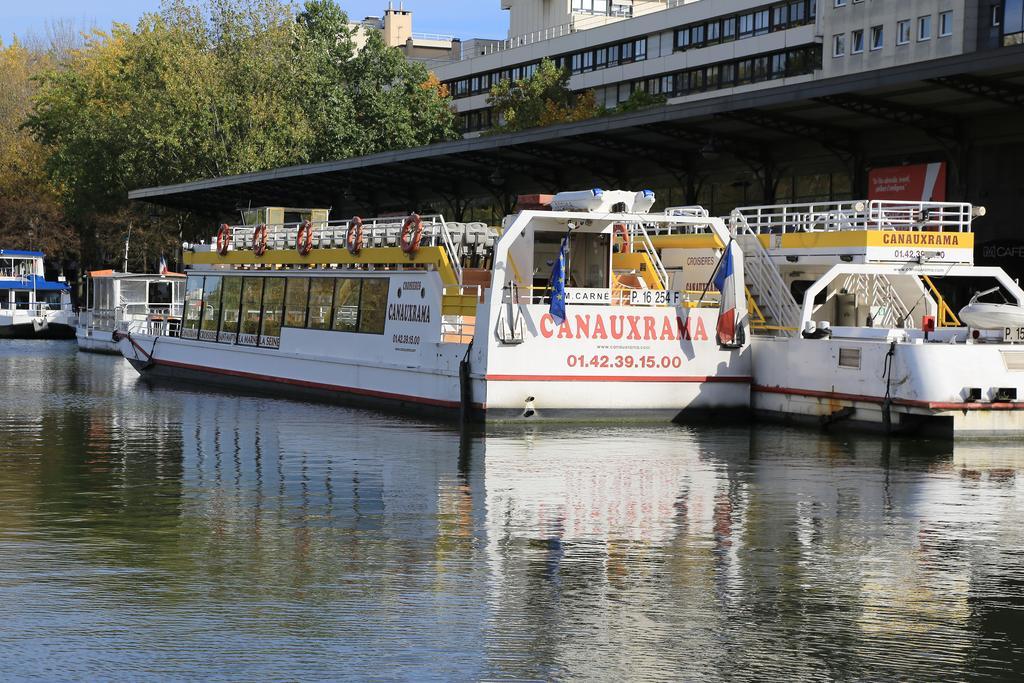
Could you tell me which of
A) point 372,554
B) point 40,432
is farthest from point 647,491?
point 40,432

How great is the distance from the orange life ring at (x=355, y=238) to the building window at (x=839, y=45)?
4766 centimetres

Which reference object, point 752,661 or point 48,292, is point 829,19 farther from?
point 752,661

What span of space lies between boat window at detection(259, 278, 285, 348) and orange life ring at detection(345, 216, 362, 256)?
142 inches

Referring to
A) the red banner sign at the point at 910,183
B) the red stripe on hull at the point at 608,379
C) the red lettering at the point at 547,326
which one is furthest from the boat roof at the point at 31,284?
the red lettering at the point at 547,326

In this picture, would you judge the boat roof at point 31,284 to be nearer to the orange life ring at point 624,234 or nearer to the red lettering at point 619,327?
the orange life ring at point 624,234

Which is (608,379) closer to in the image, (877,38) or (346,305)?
(346,305)

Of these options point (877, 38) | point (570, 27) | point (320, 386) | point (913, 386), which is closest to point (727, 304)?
point (913, 386)

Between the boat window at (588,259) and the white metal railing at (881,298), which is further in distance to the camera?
the boat window at (588,259)

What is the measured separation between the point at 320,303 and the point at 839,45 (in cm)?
4842

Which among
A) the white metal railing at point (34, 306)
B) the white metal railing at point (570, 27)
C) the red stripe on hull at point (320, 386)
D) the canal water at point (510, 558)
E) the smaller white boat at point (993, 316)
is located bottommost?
the canal water at point (510, 558)

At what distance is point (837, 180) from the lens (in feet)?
141

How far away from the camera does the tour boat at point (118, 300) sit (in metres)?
60.2

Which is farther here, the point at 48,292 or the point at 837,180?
the point at 48,292

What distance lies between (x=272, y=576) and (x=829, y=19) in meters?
68.9
